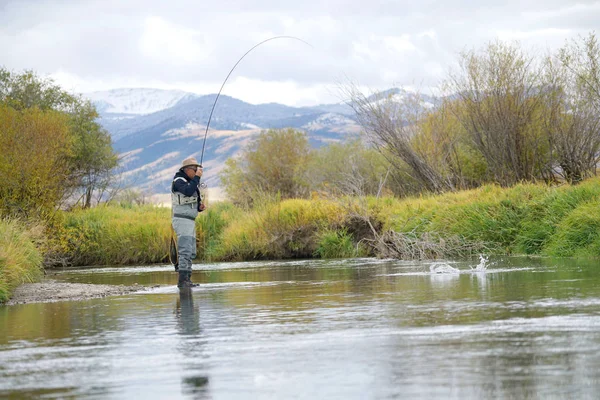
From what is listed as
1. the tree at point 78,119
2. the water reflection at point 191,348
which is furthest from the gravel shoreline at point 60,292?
the tree at point 78,119

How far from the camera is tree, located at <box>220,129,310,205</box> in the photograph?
4519 cm

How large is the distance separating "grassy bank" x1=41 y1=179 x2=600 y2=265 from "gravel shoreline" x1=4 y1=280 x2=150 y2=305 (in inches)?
310

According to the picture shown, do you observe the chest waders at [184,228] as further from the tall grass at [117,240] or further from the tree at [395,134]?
the tall grass at [117,240]

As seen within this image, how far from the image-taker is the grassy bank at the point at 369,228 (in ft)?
64.7

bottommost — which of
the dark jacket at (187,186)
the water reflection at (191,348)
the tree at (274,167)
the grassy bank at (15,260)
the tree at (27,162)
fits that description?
the water reflection at (191,348)

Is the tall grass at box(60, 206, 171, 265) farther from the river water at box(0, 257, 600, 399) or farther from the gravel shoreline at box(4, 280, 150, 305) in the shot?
the river water at box(0, 257, 600, 399)

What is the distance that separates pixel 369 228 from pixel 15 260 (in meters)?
11.6

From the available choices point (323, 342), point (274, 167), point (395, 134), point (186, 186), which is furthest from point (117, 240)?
point (323, 342)

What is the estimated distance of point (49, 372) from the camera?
710 cm

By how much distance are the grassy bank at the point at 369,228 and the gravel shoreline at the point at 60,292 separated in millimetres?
7883

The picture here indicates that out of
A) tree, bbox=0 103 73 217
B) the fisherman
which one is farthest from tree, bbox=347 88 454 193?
the fisherman

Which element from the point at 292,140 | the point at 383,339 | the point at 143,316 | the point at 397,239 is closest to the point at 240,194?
the point at 292,140

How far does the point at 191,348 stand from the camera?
26.3ft

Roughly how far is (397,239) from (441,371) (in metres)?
15.6
